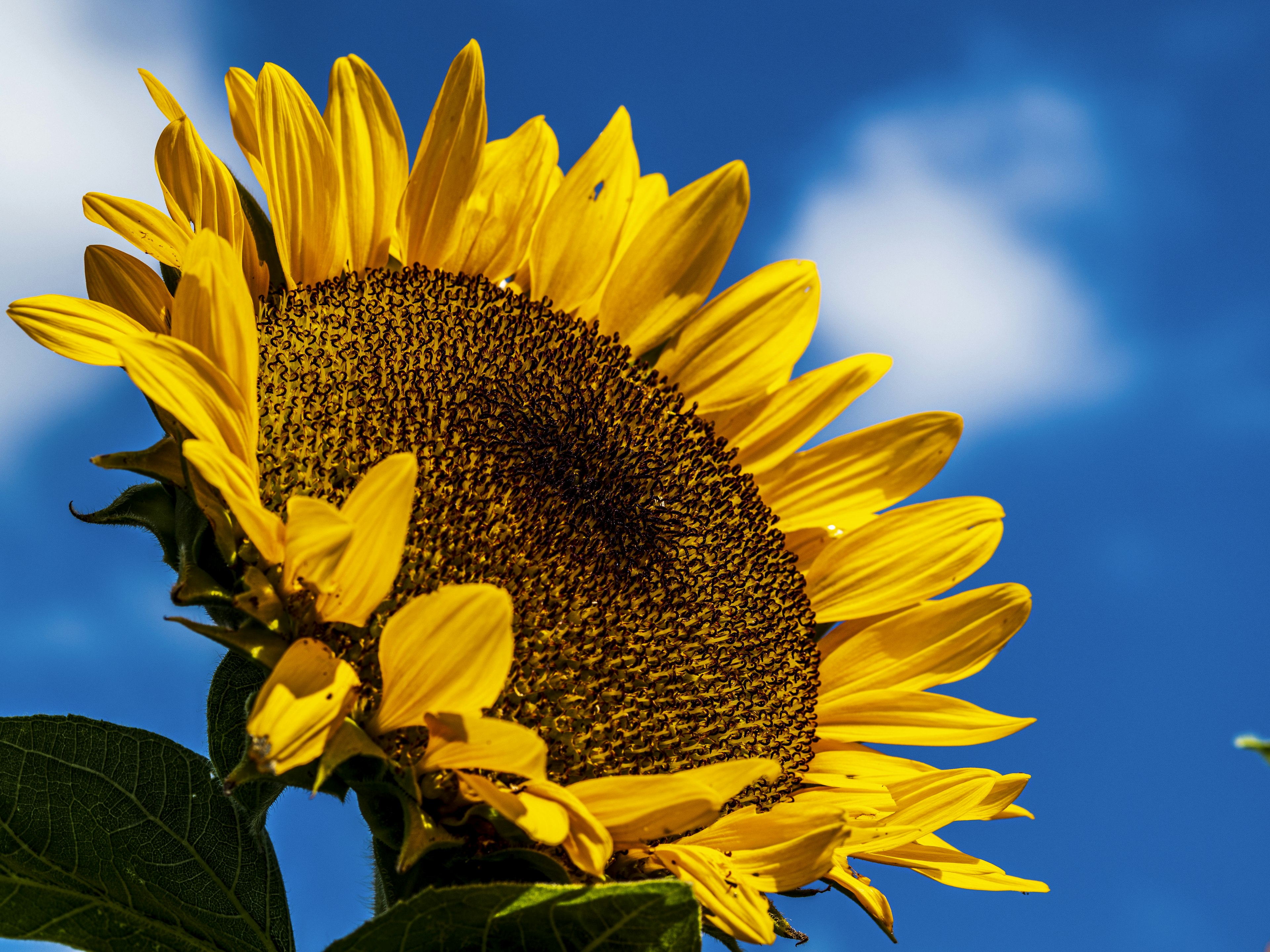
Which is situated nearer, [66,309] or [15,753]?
[66,309]

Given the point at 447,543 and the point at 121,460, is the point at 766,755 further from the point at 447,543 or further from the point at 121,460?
the point at 121,460

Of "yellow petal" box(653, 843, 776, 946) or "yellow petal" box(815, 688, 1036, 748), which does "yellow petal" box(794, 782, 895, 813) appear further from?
"yellow petal" box(653, 843, 776, 946)

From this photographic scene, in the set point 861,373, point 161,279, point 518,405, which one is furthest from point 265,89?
point 861,373

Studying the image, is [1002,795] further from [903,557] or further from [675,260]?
[675,260]

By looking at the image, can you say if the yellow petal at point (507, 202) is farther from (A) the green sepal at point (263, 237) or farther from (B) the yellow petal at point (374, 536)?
(B) the yellow petal at point (374, 536)

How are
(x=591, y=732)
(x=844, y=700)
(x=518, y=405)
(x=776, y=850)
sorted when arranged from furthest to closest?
(x=844, y=700) → (x=518, y=405) → (x=591, y=732) → (x=776, y=850)

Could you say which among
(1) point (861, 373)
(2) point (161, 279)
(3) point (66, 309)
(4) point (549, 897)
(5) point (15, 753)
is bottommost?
(4) point (549, 897)

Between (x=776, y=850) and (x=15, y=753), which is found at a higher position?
(x=15, y=753)

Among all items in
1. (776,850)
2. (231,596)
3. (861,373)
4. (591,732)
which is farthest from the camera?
(861,373)
